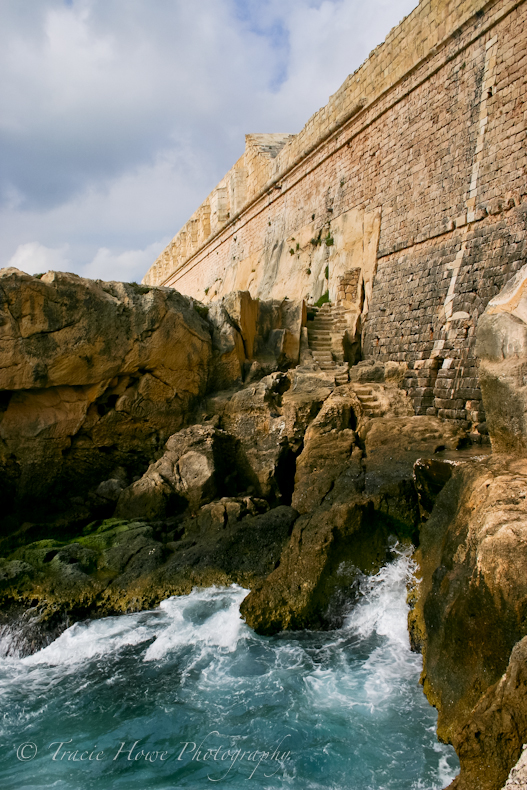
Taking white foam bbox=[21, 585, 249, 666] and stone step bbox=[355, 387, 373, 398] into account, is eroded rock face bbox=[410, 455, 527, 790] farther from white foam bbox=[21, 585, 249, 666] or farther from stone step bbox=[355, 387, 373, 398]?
stone step bbox=[355, 387, 373, 398]

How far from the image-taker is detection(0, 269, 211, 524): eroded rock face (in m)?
8.80

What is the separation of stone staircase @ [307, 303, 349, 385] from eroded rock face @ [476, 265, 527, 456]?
16.3 ft

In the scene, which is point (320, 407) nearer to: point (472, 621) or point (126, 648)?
point (126, 648)

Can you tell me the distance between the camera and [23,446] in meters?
9.48

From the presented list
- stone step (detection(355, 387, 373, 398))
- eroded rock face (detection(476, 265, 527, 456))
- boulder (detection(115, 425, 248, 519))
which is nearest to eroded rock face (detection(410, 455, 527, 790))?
eroded rock face (detection(476, 265, 527, 456))

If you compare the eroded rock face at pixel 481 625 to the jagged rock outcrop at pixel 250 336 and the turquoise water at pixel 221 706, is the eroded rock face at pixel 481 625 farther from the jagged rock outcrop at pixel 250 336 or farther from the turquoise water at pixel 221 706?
the jagged rock outcrop at pixel 250 336

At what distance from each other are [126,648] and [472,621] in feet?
12.0

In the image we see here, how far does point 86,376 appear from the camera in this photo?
9352mm

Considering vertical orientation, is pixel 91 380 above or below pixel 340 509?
above

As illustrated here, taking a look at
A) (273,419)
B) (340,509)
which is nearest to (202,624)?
(340,509)

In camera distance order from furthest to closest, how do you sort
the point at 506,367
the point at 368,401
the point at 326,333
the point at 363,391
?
the point at 326,333 → the point at 363,391 → the point at 368,401 → the point at 506,367

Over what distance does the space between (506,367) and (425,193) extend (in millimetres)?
6591

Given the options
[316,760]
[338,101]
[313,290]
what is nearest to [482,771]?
[316,760]

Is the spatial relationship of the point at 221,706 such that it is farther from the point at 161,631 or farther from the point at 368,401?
the point at 368,401
